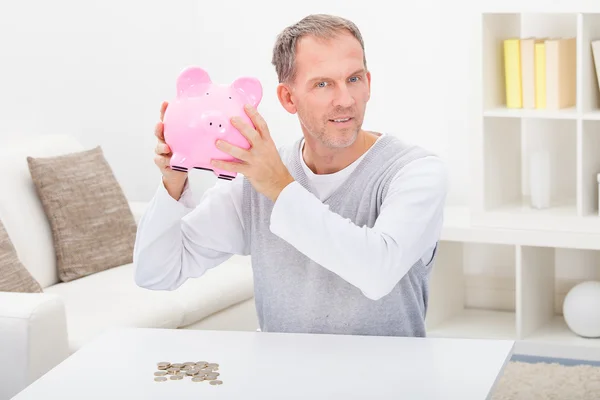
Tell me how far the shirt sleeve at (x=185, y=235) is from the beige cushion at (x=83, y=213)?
61.4 inches

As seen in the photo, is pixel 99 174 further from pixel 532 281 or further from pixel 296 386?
pixel 296 386

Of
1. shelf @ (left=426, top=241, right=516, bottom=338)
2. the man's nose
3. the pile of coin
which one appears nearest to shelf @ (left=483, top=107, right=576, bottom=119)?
shelf @ (left=426, top=241, right=516, bottom=338)

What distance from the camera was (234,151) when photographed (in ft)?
5.80

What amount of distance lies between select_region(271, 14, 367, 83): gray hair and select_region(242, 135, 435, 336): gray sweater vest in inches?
8.1

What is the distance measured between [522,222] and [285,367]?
7.07 ft

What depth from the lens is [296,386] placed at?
162 cm

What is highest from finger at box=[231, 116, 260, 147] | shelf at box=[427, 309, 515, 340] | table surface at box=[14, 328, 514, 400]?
finger at box=[231, 116, 260, 147]

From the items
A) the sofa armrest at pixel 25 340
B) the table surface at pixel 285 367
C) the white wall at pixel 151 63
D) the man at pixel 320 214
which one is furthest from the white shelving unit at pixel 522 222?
the table surface at pixel 285 367

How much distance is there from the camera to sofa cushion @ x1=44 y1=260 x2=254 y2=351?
10.2 feet

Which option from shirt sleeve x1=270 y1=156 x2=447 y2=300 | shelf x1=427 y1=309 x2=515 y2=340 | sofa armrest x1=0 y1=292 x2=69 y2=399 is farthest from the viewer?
shelf x1=427 y1=309 x2=515 y2=340

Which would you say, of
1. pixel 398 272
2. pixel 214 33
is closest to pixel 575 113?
pixel 214 33

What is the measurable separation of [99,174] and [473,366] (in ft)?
7.61

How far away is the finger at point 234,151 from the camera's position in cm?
177

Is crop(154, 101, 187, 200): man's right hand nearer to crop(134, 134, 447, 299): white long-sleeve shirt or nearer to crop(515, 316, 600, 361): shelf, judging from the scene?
crop(134, 134, 447, 299): white long-sleeve shirt
